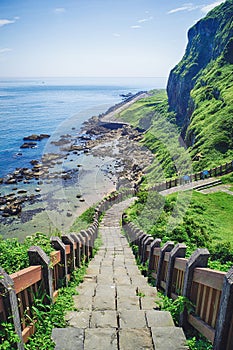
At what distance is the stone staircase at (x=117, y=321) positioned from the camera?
11.8 ft

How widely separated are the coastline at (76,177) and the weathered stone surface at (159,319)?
1790 cm

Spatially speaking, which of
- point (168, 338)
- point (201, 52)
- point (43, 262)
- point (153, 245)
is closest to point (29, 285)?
point (43, 262)

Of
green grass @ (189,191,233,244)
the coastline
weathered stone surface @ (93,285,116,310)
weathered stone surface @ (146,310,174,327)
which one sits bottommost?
the coastline

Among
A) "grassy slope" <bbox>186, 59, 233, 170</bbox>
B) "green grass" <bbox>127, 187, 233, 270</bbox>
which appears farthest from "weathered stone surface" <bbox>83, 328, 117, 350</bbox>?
"grassy slope" <bbox>186, 59, 233, 170</bbox>

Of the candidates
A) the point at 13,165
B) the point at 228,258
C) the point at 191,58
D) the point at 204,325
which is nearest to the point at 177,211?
the point at 228,258

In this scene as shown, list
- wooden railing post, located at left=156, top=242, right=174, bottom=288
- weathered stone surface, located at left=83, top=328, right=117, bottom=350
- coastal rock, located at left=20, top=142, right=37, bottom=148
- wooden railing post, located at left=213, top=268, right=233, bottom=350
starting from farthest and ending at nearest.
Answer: coastal rock, located at left=20, top=142, right=37, bottom=148, wooden railing post, located at left=156, top=242, right=174, bottom=288, weathered stone surface, located at left=83, top=328, right=117, bottom=350, wooden railing post, located at left=213, top=268, right=233, bottom=350

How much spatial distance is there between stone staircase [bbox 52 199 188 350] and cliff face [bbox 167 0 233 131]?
2075 inches

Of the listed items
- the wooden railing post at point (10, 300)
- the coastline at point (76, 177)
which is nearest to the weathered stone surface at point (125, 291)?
the wooden railing post at point (10, 300)

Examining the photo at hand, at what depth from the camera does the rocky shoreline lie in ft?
107

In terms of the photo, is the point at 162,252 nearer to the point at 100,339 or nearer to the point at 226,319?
the point at 100,339

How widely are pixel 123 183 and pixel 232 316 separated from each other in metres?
33.5

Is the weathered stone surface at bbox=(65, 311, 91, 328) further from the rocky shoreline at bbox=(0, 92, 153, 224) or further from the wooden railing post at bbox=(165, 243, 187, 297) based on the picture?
the rocky shoreline at bbox=(0, 92, 153, 224)

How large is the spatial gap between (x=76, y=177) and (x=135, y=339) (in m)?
37.9

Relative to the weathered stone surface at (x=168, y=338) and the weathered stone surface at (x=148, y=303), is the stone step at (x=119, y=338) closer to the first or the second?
the weathered stone surface at (x=168, y=338)
